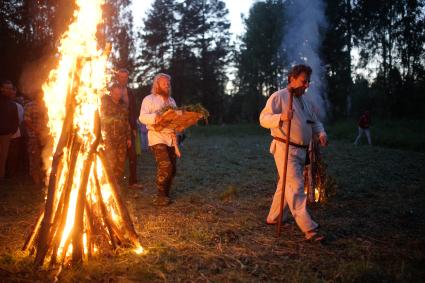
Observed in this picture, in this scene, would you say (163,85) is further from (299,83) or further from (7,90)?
(7,90)

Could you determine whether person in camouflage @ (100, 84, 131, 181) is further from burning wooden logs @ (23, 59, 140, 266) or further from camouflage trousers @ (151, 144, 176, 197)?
burning wooden logs @ (23, 59, 140, 266)

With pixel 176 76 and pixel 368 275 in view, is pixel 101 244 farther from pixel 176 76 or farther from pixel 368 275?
pixel 176 76

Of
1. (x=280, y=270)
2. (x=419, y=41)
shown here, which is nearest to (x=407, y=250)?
(x=280, y=270)

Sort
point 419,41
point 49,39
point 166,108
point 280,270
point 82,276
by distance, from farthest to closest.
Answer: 1. point 419,41
2. point 49,39
3. point 166,108
4. point 280,270
5. point 82,276

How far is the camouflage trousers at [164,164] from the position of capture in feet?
21.2

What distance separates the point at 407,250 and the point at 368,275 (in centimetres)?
Answer: 111

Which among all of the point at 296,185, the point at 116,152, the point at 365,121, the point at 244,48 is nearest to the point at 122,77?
the point at 116,152

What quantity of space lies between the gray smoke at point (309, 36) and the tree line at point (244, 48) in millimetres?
563

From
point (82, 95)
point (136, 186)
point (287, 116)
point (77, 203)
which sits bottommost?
point (136, 186)

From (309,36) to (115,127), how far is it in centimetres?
2675

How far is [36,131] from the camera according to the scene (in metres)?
8.08

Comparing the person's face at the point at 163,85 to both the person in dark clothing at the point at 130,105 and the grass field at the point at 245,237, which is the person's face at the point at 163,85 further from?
the grass field at the point at 245,237

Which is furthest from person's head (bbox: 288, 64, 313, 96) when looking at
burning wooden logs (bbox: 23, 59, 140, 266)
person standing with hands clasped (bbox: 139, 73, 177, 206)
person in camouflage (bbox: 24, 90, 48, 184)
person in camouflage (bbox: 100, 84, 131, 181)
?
person in camouflage (bbox: 24, 90, 48, 184)

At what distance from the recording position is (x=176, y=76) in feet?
132
